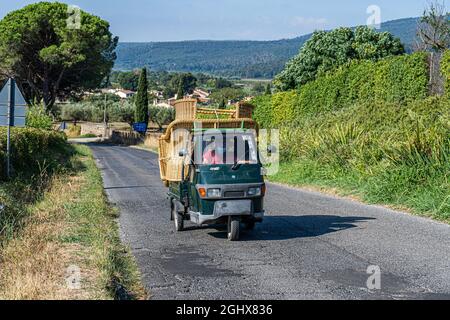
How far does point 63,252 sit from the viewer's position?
372 inches

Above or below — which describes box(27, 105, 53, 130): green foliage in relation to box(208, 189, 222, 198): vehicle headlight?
above

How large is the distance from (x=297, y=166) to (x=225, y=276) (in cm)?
1646

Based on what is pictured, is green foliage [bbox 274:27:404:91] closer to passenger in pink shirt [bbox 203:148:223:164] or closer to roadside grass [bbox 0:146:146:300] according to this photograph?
roadside grass [bbox 0:146:146:300]

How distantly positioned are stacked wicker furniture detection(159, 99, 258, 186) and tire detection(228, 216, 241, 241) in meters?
1.41

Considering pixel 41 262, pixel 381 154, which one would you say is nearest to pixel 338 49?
pixel 381 154

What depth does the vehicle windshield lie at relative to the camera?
1108 centimetres

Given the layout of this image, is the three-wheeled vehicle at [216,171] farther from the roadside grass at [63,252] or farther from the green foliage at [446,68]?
the green foliage at [446,68]

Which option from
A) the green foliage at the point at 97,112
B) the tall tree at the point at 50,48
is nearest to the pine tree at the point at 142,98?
the tall tree at the point at 50,48

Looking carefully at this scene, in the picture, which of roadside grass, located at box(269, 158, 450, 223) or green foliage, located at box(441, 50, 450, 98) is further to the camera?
green foliage, located at box(441, 50, 450, 98)

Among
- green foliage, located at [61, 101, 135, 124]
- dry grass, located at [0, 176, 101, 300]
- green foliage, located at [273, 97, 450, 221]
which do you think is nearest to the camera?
dry grass, located at [0, 176, 101, 300]

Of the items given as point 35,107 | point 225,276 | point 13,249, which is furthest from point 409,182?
point 35,107

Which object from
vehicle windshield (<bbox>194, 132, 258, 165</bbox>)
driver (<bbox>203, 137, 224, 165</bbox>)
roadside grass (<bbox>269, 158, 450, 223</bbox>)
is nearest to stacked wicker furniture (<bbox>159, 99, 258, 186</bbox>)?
vehicle windshield (<bbox>194, 132, 258, 165</bbox>)

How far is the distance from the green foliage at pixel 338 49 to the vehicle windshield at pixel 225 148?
1581 inches

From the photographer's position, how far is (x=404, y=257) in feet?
30.7
